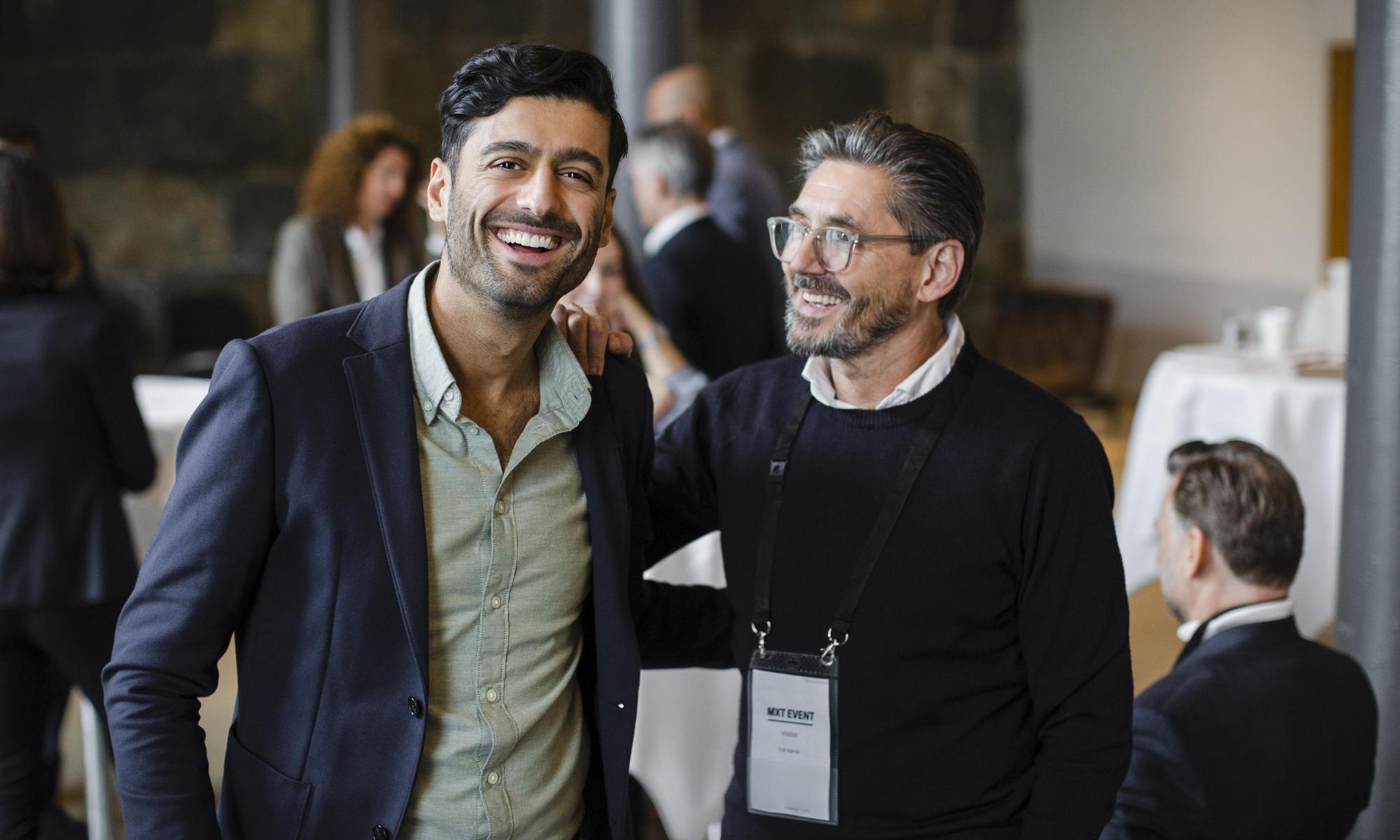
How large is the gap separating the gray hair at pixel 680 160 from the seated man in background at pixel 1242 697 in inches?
81.7

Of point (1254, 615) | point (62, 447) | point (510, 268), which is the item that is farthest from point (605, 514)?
point (62, 447)

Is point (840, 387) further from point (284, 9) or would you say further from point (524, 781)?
point (284, 9)

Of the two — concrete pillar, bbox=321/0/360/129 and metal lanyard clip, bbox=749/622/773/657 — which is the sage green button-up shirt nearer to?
metal lanyard clip, bbox=749/622/773/657

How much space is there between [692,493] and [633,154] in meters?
2.54

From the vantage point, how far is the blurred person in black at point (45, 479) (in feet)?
8.67

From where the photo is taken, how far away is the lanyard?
5.73 ft

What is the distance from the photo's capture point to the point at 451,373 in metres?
1.48

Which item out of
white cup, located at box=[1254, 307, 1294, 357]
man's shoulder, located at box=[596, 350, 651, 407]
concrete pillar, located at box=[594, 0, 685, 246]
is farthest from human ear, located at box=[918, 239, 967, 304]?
white cup, located at box=[1254, 307, 1294, 357]

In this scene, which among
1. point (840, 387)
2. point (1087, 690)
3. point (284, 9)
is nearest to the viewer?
point (1087, 690)

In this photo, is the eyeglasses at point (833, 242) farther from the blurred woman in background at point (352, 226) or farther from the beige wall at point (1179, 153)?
the beige wall at point (1179, 153)

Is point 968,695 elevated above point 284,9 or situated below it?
below

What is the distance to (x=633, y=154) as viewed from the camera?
4.30 metres

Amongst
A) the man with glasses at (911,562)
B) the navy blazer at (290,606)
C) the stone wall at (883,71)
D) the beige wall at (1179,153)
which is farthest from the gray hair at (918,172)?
the beige wall at (1179,153)

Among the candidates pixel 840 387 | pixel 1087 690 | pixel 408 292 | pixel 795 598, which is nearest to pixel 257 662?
pixel 408 292
